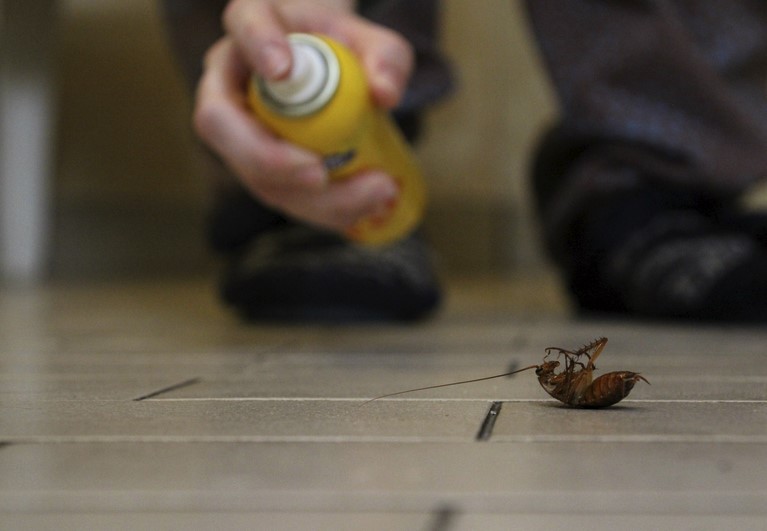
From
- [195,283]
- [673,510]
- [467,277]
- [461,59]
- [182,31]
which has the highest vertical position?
[182,31]

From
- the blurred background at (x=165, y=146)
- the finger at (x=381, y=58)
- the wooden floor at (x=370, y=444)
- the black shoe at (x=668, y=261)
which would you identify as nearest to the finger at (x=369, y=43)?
the finger at (x=381, y=58)

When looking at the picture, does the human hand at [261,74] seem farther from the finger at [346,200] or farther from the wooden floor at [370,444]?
the wooden floor at [370,444]

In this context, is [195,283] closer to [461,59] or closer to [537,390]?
[461,59]

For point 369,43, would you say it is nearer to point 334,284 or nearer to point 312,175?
point 312,175

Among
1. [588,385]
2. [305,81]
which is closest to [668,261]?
[305,81]

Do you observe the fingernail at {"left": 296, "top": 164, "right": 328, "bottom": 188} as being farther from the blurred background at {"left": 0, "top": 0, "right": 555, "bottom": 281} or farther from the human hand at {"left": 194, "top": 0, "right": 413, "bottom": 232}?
the blurred background at {"left": 0, "top": 0, "right": 555, "bottom": 281}

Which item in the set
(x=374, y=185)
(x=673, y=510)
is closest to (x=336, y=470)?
(x=673, y=510)
